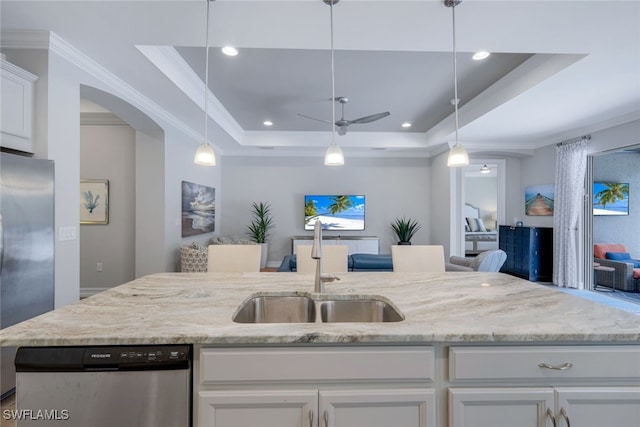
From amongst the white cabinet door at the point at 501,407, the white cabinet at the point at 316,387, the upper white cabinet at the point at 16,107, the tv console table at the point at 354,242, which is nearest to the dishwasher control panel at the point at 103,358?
the white cabinet at the point at 316,387

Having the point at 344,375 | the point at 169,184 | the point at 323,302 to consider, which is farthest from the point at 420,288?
the point at 169,184

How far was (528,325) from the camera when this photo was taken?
1.12 meters

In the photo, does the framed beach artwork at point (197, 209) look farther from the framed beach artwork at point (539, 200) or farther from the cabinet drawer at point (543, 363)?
the framed beach artwork at point (539, 200)

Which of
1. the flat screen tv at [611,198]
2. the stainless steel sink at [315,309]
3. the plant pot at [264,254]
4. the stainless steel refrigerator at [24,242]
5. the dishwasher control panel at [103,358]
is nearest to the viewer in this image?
the dishwasher control panel at [103,358]

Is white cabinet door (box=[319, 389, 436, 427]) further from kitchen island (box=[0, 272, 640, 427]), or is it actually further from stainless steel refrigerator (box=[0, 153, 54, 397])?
stainless steel refrigerator (box=[0, 153, 54, 397])

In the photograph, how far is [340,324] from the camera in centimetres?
116

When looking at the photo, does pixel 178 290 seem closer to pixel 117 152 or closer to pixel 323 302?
pixel 323 302

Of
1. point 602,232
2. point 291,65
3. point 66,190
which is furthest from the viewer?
point 602,232

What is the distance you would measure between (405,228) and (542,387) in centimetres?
551

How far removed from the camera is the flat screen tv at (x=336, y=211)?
6.74 meters

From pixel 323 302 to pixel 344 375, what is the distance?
52 centimetres

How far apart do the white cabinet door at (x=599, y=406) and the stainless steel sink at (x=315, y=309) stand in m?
0.70

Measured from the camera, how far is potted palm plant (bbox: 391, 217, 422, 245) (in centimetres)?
648

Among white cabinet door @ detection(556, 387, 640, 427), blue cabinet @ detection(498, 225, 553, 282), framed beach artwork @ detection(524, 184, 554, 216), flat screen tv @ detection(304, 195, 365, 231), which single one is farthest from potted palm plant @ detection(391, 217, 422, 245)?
white cabinet door @ detection(556, 387, 640, 427)
